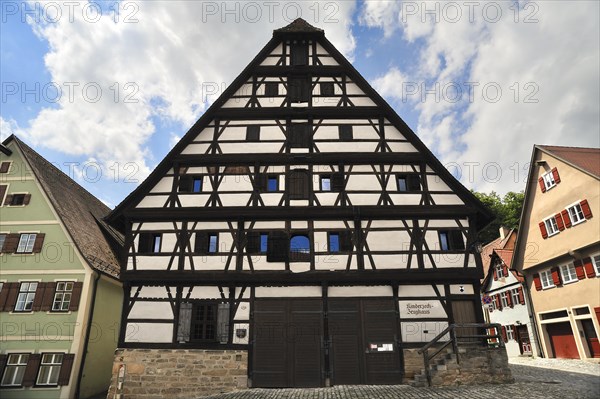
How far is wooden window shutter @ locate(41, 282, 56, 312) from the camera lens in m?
16.2

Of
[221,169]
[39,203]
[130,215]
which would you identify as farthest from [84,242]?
[221,169]

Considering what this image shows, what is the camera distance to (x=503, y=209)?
1468 inches

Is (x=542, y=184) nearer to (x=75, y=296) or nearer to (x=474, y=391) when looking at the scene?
(x=474, y=391)

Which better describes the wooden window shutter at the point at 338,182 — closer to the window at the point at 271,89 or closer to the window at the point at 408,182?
the window at the point at 408,182

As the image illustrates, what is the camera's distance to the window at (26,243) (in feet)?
56.7

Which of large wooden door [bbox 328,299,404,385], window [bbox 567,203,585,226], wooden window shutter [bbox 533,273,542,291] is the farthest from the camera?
wooden window shutter [bbox 533,273,542,291]

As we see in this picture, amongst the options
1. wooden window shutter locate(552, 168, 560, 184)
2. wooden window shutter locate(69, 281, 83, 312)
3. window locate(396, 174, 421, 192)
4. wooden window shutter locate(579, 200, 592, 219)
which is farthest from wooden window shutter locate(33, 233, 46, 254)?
wooden window shutter locate(552, 168, 560, 184)

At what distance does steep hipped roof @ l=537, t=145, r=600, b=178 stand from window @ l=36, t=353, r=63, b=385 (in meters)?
26.4

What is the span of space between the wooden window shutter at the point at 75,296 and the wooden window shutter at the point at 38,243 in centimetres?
253

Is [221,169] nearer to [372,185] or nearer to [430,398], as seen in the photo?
[372,185]

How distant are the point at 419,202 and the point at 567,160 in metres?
11.4

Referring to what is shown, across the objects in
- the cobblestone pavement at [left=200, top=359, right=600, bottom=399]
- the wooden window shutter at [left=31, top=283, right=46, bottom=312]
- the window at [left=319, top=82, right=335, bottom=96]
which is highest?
the window at [left=319, top=82, right=335, bottom=96]

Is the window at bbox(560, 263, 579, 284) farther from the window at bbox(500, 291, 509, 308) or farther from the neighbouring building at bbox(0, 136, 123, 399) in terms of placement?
the neighbouring building at bbox(0, 136, 123, 399)

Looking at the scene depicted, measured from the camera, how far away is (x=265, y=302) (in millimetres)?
14391
